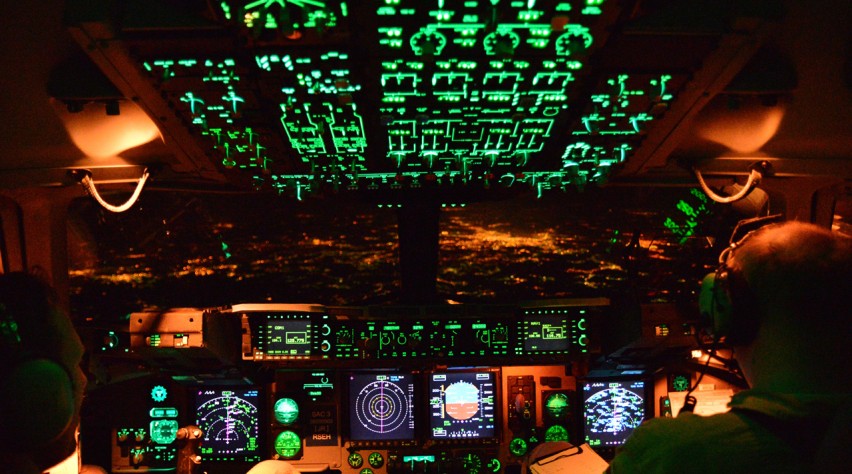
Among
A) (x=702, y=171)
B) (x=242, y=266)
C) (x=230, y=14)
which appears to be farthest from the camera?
(x=242, y=266)

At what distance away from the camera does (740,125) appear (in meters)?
2.48

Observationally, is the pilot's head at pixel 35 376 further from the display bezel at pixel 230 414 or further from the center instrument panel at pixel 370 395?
the display bezel at pixel 230 414

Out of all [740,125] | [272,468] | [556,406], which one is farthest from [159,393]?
[740,125]

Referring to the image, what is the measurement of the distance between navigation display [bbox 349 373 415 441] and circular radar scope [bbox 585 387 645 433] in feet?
2.78

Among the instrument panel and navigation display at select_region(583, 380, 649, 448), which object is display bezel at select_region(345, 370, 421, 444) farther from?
navigation display at select_region(583, 380, 649, 448)

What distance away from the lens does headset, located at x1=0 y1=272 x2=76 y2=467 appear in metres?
1.10

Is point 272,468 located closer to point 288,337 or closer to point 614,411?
point 288,337

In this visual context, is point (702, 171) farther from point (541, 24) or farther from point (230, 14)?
point (230, 14)

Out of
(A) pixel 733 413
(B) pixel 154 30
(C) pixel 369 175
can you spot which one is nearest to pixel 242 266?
(C) pixel 369 175

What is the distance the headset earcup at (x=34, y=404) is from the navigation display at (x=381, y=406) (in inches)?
82.2

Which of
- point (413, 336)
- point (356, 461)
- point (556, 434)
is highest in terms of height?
point (413, 336)

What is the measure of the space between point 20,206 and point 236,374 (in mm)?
1177

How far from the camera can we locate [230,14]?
4.41 ft

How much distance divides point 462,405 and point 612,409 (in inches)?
27.9
